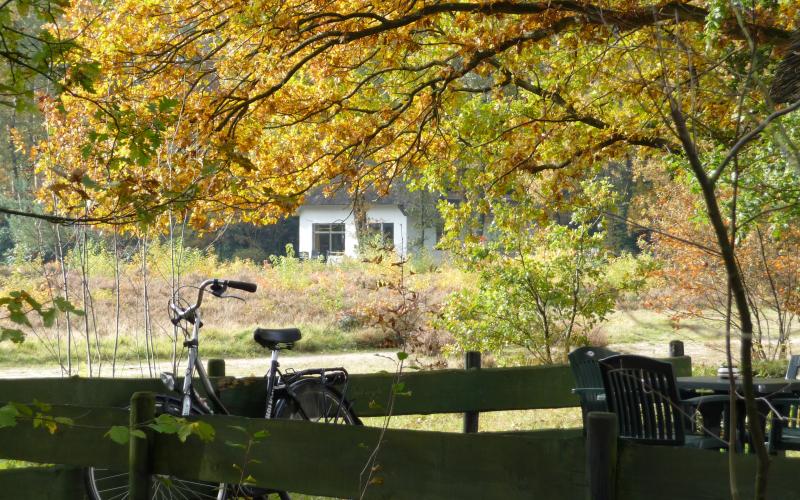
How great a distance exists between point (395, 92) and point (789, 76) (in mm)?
5788

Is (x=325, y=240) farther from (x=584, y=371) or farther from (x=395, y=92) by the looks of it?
(x=584, y=371)

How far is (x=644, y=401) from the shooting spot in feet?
18.6

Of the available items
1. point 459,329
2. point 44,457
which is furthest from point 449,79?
point 44,457

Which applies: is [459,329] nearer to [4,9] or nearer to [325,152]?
[325,152]

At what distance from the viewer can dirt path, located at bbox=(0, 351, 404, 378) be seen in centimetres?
1666

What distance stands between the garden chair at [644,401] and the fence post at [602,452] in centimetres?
221

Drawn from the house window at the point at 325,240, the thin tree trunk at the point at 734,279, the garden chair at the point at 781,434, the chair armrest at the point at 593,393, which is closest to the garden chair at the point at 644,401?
the chair armrest at the point at 593,393

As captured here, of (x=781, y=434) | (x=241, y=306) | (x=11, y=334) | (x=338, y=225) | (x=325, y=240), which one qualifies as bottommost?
(x=241, y=306)

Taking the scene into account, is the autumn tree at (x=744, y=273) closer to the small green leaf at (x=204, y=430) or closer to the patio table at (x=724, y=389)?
the patio table at (x=724, y=389)

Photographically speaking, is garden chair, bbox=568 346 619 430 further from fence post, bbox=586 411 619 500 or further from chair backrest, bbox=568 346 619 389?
fence post, bbox=586 411 619 500

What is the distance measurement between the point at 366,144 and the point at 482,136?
6.11 ft

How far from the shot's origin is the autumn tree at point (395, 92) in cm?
862

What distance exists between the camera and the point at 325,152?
37.9 ft

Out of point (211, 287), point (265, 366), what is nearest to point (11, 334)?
point (211, 287)
